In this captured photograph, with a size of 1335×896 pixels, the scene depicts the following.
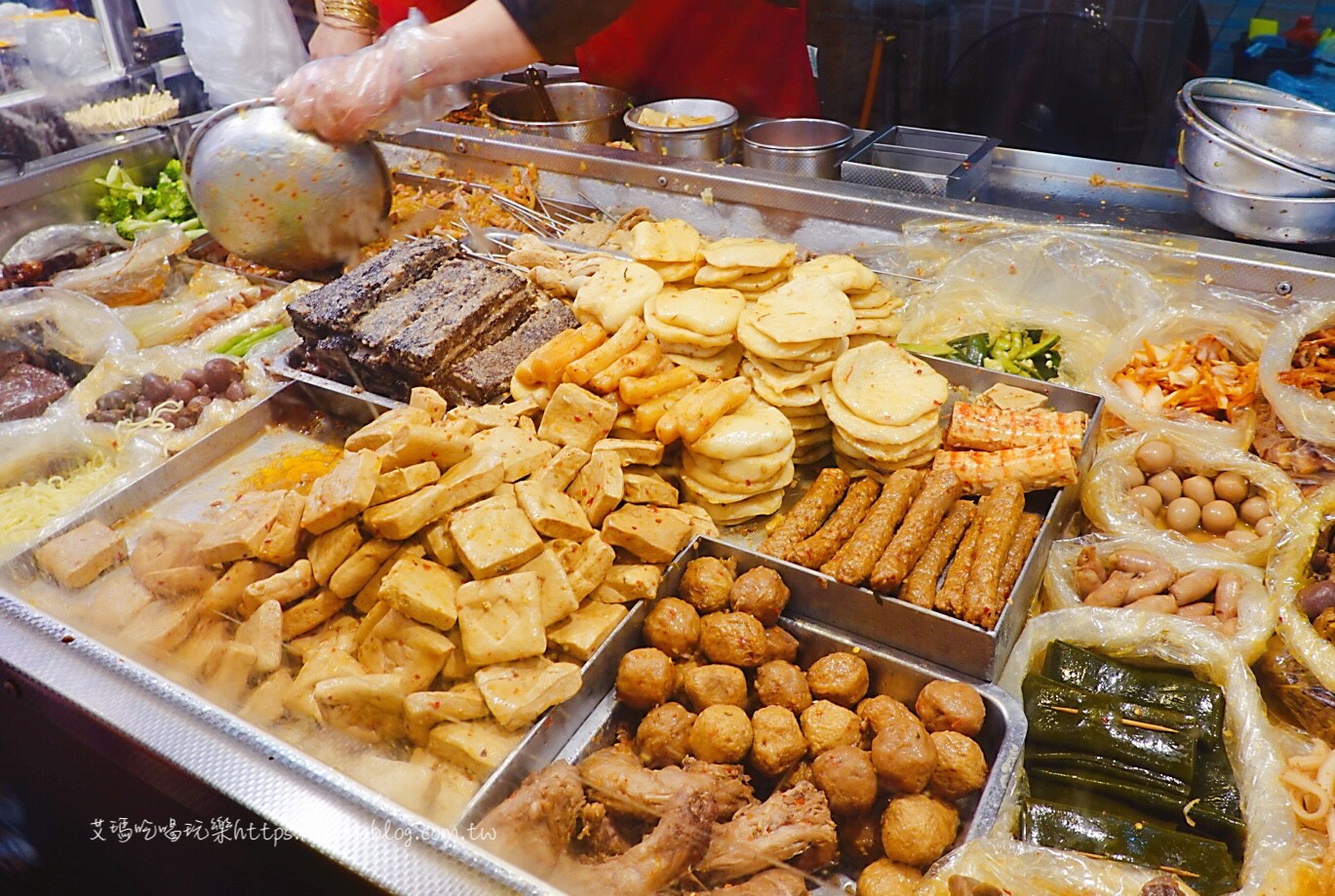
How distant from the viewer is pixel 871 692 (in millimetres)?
2357

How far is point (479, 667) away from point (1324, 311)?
9.38 ft

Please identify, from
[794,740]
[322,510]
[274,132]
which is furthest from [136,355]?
[794,740]

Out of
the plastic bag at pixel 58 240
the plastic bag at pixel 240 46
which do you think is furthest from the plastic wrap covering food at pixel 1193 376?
the plastic bag at pixel 240 46

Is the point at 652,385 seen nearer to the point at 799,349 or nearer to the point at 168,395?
the point at 799,349

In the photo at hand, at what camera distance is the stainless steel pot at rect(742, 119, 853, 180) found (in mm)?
4035

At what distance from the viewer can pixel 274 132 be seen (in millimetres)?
3543

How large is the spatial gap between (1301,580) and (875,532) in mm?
1158

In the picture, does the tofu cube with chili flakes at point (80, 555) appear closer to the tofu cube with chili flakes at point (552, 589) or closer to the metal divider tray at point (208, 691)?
the metal divider tray at point (208, 691)

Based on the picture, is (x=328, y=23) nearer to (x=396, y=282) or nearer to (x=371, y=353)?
(x=396, y=282)

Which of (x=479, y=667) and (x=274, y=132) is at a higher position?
(x=274, y=132)

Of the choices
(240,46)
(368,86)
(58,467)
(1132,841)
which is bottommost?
Answer: (1132,841)

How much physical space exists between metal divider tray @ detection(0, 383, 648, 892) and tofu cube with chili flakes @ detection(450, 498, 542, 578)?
0.32 meters

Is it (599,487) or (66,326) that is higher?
(66,326)

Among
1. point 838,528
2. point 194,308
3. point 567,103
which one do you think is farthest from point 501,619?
point 567,103
